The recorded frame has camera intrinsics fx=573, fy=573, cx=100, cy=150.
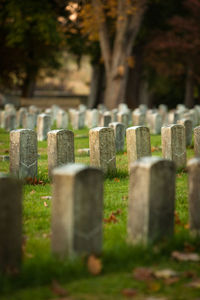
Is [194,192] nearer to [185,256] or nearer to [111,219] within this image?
[185,256]

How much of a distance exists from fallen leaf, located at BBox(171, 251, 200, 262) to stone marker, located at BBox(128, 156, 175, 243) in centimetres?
28

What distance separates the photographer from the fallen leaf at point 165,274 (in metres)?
4.46

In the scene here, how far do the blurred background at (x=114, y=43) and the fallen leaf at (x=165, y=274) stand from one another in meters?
21.1

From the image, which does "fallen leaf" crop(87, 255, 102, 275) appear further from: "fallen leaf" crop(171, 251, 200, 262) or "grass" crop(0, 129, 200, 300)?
"fallen leaf" crop(171, 251, 200, 262)

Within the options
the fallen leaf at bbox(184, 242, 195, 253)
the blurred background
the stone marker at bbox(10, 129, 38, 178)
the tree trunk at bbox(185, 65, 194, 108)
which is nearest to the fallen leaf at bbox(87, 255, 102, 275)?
the fallen leaf at bbox(184, 242, 195, 253)

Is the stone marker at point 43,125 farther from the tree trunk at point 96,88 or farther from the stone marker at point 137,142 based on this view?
the tree trunk at point 96,88

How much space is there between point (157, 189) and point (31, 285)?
1.44 m

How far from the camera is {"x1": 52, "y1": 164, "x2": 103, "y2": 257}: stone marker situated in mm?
4551

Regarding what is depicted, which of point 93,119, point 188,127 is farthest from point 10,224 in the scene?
point 93,119

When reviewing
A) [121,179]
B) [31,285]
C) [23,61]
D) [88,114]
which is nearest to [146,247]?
[31,285]

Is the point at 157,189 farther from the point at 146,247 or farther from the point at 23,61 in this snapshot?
the point at 23,61

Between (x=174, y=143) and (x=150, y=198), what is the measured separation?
16.3ft

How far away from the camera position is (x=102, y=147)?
934 centimetres

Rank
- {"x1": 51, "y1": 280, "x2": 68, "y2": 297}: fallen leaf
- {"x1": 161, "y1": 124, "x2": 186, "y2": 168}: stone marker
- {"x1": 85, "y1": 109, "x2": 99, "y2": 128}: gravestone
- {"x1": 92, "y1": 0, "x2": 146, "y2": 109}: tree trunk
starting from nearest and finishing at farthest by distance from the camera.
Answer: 1. {"x1": 51, "y1": 280, "x2": 68, "y2": 297}: fallen leaf
2. {"x1": 161, "y1": 124, "x2": 186, "y2": 168}: stone marker
3. {"x1": 85, "y1": 109, "x2": 99, "y2": 128}: gravestone
4. {"x1": 92, "y1": 0, "x2": 146, "y2": 109}: tree trunk
